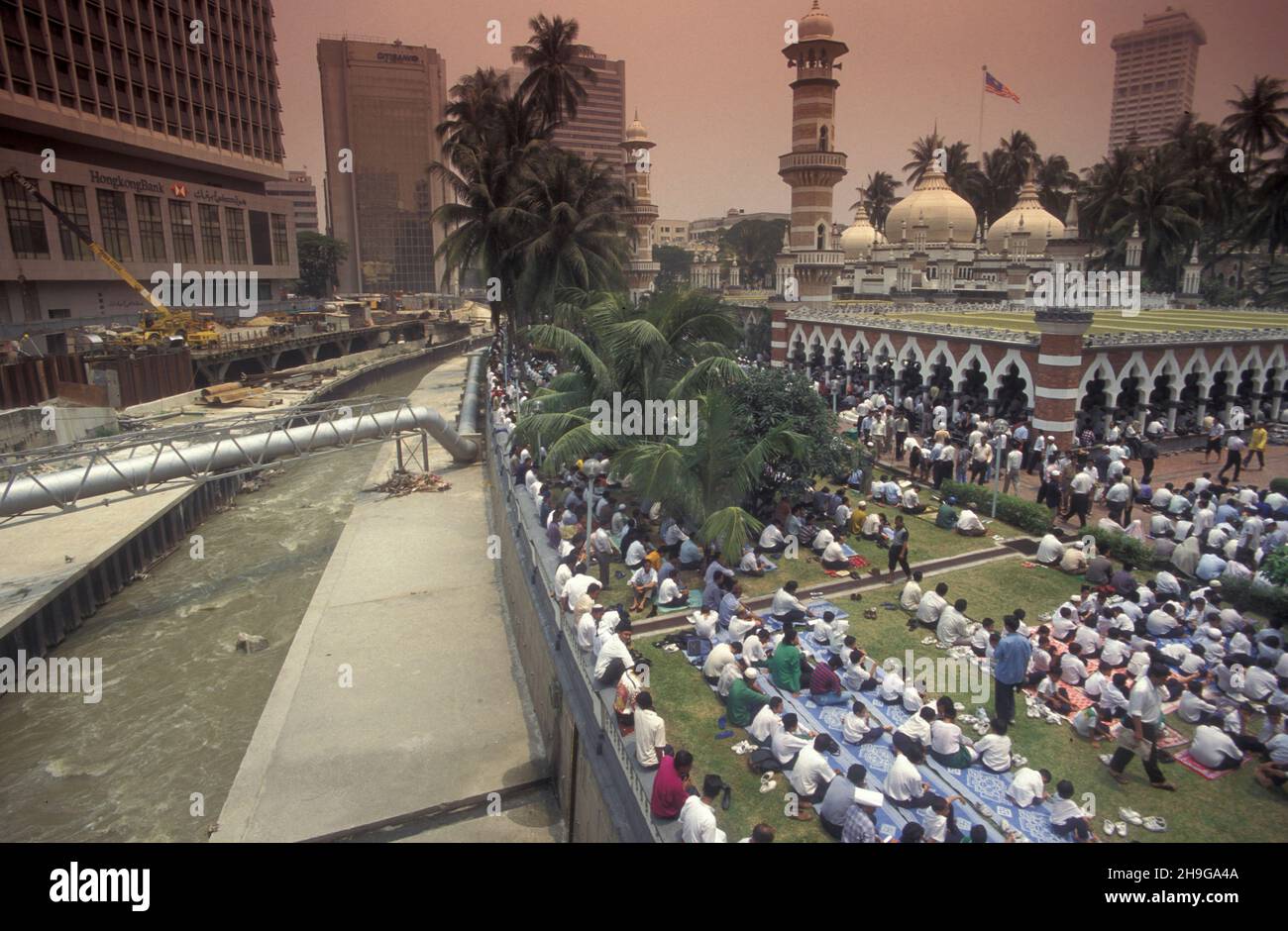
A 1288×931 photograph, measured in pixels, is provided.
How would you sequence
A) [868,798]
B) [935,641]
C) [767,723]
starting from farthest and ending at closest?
[935,641] → [767,723] → [868,798]

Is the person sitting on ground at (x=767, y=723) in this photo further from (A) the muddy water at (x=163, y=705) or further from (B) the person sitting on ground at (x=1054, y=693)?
(A) the muddy water at (x=163, y=705)

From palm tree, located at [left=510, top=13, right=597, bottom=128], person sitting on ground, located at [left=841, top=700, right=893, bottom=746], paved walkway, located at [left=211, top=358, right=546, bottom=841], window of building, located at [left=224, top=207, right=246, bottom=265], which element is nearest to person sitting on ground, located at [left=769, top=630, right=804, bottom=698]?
person sitting on ground, located at [left=841, top=700, right=893, bottom=746]

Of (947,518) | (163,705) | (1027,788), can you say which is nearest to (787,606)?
(1027,788)

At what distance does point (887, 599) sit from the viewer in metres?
14.7

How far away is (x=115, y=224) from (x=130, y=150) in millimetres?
5262

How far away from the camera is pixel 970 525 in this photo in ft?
57.9

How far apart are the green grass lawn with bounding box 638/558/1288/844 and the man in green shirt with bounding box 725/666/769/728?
17 centimetres

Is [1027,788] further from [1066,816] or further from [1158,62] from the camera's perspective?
[1158,62]

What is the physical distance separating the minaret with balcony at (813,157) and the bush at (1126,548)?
78.8 ft

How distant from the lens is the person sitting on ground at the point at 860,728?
10.0m

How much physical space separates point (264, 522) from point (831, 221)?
28141 millimetres

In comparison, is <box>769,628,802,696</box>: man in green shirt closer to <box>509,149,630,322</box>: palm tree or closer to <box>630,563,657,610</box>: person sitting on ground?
<box>630,563,657,610</box>: person sitting on ground
